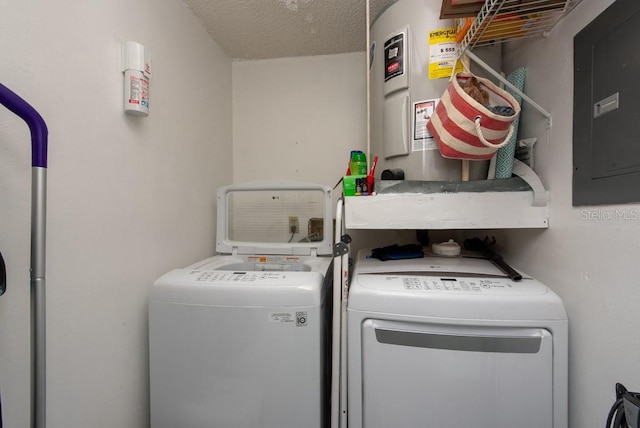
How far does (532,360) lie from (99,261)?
1266mm

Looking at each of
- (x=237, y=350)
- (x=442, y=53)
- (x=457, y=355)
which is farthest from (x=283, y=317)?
(x=442, y=53)

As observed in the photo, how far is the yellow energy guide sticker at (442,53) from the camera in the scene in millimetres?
926

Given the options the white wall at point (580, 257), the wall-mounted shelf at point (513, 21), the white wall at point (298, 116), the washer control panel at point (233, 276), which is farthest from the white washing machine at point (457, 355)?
the white wall at point (298, 116)

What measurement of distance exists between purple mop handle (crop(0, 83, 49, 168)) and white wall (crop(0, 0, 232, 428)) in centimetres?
15

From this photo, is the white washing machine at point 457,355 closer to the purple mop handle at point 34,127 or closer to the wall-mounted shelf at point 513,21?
the wall-mounted shelf at point 513,21

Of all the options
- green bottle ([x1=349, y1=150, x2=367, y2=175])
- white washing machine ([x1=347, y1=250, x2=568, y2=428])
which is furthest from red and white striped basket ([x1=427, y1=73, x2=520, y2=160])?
white washing machine ([x1=347, y1=250, x2=568, y2=428])

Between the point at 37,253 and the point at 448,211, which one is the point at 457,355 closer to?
the point at 448,211

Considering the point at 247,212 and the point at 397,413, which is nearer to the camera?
the point at 397,413

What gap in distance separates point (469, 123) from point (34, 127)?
1026mm

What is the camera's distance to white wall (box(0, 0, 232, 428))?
623 mm

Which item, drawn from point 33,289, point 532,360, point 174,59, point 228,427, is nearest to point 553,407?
point 532,360

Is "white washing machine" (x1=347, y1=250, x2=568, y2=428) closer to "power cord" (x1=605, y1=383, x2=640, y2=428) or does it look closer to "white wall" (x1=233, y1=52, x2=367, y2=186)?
"power cord" (x1=605, y1=383, x2=640, y2=428)

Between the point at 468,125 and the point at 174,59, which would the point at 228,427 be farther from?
the point at 174,59

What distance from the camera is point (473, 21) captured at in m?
0.79
